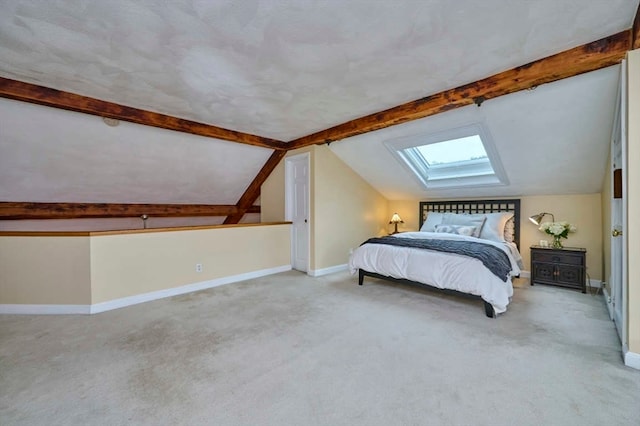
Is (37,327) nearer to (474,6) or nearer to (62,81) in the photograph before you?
(62,81)

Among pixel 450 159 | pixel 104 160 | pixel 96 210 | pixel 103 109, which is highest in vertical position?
pixel 103 109

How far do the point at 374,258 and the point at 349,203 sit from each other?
1.56 metres

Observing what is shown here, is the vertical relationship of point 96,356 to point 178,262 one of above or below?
below

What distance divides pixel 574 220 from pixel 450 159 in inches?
73.4

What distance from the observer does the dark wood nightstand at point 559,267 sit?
3.67 m

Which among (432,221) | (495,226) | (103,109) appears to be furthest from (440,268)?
(103,109)

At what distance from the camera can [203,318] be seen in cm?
298

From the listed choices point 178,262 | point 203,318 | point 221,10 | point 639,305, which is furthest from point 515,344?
point 178,262

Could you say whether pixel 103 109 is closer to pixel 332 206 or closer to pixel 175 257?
pixel 175 257

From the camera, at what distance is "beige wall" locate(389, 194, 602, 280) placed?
394cm

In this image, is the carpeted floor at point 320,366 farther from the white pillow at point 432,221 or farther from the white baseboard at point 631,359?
the white pillow at point 432,221

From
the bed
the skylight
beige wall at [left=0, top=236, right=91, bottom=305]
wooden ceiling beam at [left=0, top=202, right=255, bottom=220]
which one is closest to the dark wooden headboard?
the bed

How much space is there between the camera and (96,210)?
452 cm

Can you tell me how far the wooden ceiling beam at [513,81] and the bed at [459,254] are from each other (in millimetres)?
1559
